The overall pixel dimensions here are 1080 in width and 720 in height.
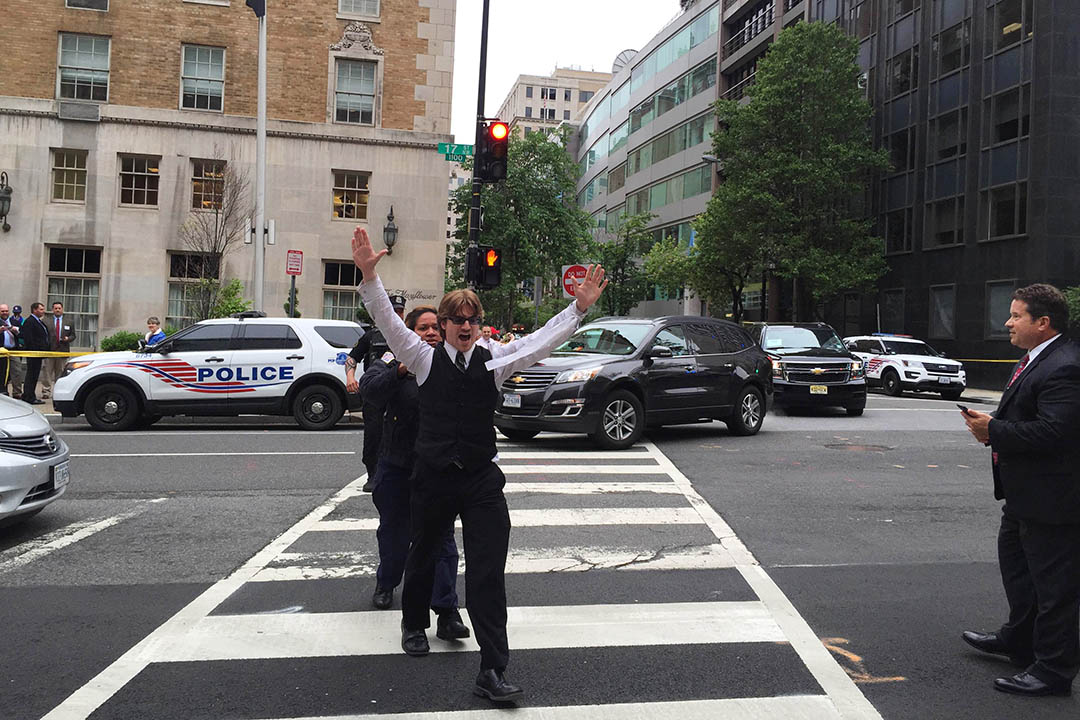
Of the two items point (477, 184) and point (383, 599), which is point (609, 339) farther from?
point (383, 599)

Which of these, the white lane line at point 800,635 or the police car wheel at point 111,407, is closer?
the white lane line at point 800,635

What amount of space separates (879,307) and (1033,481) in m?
35.9

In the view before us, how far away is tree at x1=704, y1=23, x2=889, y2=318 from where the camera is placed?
34531 mm

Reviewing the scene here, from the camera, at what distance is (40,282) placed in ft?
82.6

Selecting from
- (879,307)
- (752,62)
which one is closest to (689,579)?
(879,307)

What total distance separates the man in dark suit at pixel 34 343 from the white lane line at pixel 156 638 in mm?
12158

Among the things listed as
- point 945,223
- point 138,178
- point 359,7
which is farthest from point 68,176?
point 945,223

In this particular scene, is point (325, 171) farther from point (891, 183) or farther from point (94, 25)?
point (891, 183)

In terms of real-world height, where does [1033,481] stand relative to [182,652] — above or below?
above

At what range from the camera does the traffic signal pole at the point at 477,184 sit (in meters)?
15.4

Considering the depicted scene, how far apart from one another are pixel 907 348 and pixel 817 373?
1069 cm

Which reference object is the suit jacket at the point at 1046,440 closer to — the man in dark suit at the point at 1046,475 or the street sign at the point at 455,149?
the man in dark suit at the point at 1046,475

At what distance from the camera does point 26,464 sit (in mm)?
6816

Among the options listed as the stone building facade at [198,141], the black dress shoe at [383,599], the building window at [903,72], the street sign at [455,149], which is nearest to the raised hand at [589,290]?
the black dress shoe at [383,599]
